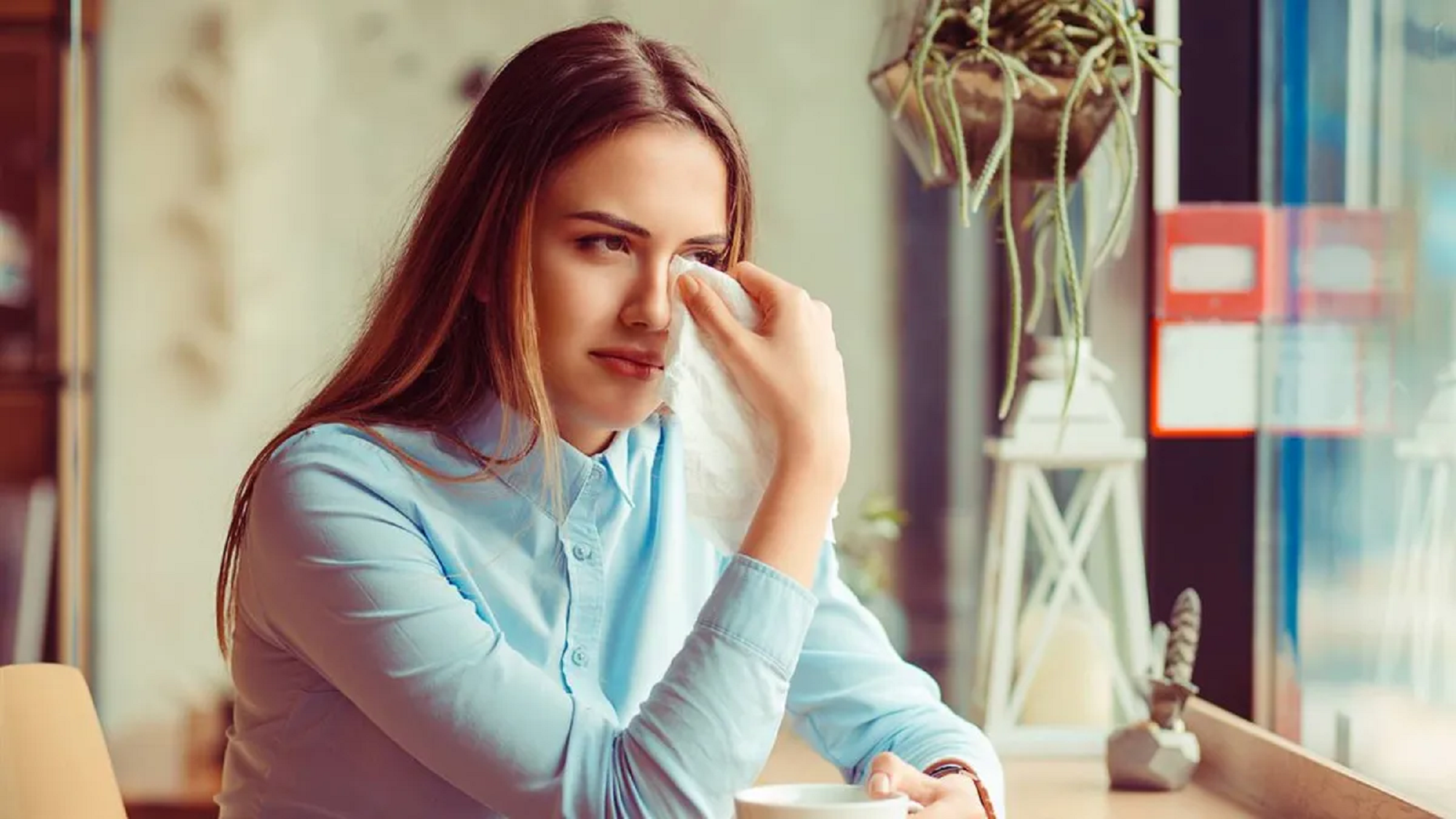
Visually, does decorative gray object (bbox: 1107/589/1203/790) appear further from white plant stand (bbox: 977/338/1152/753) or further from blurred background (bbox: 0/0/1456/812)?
blurred background (bbox: 0/0/1456/812)

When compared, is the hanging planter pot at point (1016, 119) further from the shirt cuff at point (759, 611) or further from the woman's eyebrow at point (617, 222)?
the shirt cuff at point (759, 611)

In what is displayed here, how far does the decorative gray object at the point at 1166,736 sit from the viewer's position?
141cm

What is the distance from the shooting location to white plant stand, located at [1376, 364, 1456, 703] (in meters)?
1.35

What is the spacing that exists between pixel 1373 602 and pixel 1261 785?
30 cm

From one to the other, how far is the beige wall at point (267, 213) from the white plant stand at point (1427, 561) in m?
1.64

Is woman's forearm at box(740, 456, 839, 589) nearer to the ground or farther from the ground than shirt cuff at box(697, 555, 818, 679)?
farther from the ground

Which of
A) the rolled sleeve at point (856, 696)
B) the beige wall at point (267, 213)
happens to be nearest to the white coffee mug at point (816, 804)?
the rolled sleeve at point (856, 696)

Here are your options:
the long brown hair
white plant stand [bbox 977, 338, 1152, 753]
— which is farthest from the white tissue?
white plant stand [bbox 977, 338, 1152, 753]

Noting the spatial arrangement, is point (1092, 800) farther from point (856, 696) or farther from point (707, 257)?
point (707, 257)

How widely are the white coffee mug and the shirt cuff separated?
0.42 ft

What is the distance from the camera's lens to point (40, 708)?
1075mm

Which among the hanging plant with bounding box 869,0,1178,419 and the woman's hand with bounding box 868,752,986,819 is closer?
the woman's hand with bounding box 868,752,986,819

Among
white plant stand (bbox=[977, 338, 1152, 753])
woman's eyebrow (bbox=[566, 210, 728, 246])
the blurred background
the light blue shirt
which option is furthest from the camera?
the blurred background

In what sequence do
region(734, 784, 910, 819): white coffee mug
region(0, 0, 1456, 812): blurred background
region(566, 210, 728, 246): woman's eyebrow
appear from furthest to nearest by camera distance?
region(0, 0, 1456, 812): blurred background → region(566, 210, 728, 246): woman's eyebrow → region(734, 784, 910, 819): white coffee mug
